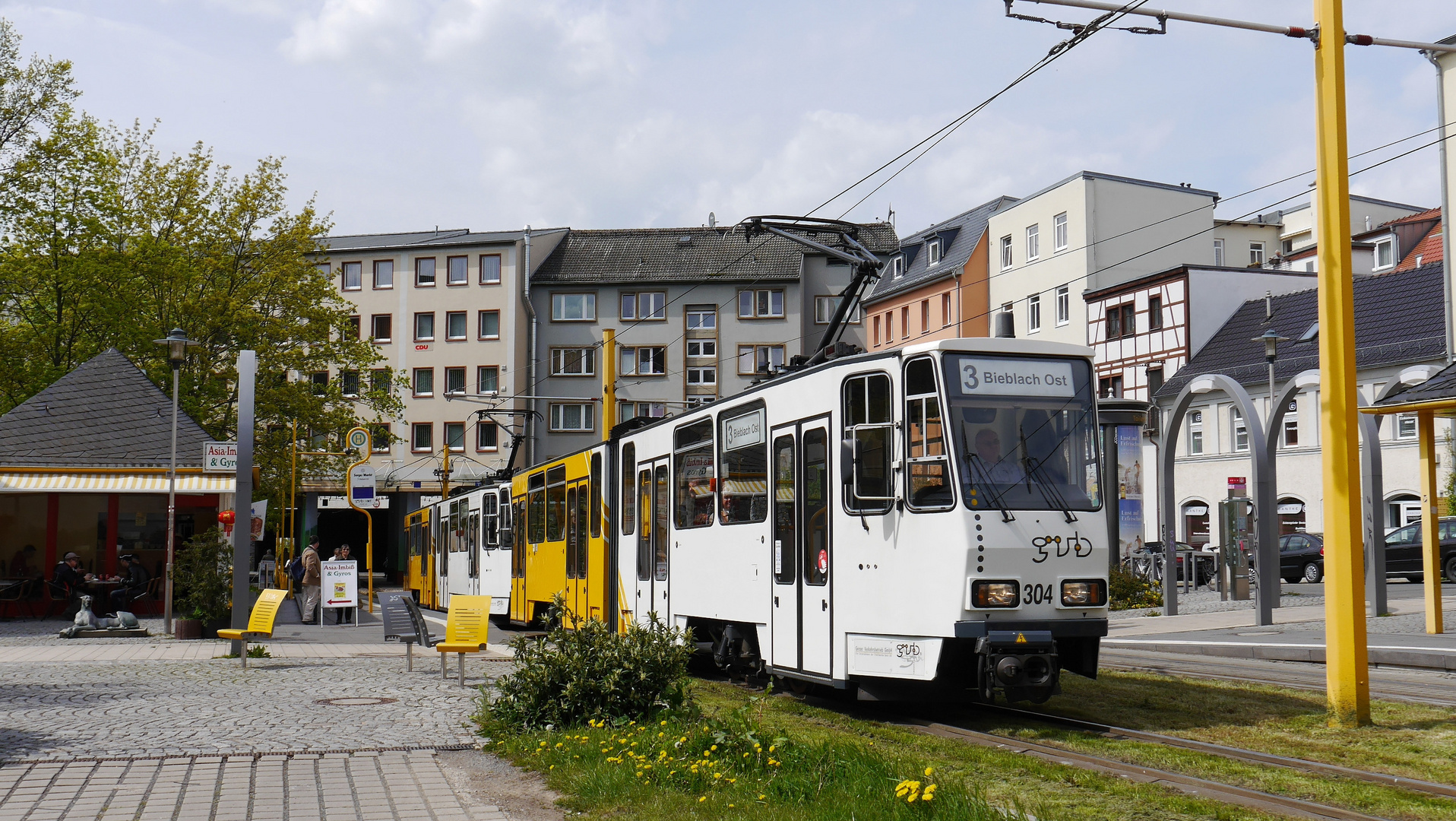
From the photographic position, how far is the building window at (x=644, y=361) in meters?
67.8

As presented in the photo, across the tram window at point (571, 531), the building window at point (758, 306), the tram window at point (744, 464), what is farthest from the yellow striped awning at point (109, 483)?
the building window at point (758, 306)

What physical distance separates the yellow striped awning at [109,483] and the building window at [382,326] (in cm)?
4254

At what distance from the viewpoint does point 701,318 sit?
223ft

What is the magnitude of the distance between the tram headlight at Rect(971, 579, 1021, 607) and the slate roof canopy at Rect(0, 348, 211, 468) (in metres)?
20.9

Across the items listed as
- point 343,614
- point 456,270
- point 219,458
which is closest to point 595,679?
point 219,458

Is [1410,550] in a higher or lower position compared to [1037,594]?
lower

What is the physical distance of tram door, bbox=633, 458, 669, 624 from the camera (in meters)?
15.0

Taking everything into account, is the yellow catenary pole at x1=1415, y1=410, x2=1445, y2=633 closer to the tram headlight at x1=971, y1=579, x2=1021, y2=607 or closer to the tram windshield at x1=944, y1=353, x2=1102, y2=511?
the tram windshield at x1=944, y1=353, x2=1102, y2=511

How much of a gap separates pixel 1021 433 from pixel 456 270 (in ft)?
200

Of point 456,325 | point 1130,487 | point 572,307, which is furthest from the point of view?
point 572,307

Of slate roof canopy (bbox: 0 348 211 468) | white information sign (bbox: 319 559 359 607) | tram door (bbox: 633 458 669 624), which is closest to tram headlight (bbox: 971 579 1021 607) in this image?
tram door (bbox: 633 458 669 624)

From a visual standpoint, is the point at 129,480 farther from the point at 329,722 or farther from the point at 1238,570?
the point at 1238,570

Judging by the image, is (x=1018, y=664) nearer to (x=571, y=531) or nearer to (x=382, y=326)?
(x=571, y=531)

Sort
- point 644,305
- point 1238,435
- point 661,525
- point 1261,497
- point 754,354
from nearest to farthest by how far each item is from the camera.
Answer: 1. point 661,525
2. point 1261,497
3. point 1238,435
4. point 754,354
5. point 644,305
